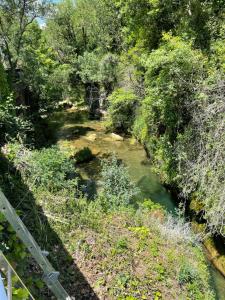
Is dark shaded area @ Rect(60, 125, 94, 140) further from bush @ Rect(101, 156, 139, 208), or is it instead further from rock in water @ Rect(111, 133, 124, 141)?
bush @ Rect(101, 156, 139, 208)

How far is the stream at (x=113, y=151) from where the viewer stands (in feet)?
40.3

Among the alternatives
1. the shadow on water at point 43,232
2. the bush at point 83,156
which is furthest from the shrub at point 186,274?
the bush at point 83,156

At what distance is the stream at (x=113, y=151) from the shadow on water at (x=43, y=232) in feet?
11.8

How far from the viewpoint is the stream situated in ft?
40.3

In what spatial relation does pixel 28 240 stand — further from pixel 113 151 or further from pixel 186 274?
pixel 113 151

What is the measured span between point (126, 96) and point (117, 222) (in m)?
9.53

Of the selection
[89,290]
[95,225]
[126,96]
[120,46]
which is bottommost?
[89,290]


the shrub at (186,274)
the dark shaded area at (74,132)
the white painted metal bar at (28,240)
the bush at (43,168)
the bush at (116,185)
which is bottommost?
the shrub at (186,274)

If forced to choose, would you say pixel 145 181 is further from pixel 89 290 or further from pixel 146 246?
pixel 89 290

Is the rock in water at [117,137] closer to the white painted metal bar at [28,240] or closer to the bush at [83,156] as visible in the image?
the bush at [83,156]

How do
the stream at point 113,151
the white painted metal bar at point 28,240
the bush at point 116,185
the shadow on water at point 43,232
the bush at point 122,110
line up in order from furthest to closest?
the bush at point 122,110 < the stream at point 113,151 < the bush at point 116,185 < the shadow on water at point 43,232 < the white painted metal bar at point 28,240

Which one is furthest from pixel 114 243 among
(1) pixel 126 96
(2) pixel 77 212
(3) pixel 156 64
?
(1) pixel 126 96

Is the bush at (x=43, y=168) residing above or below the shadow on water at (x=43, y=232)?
above

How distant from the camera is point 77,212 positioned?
8438 millimetres
